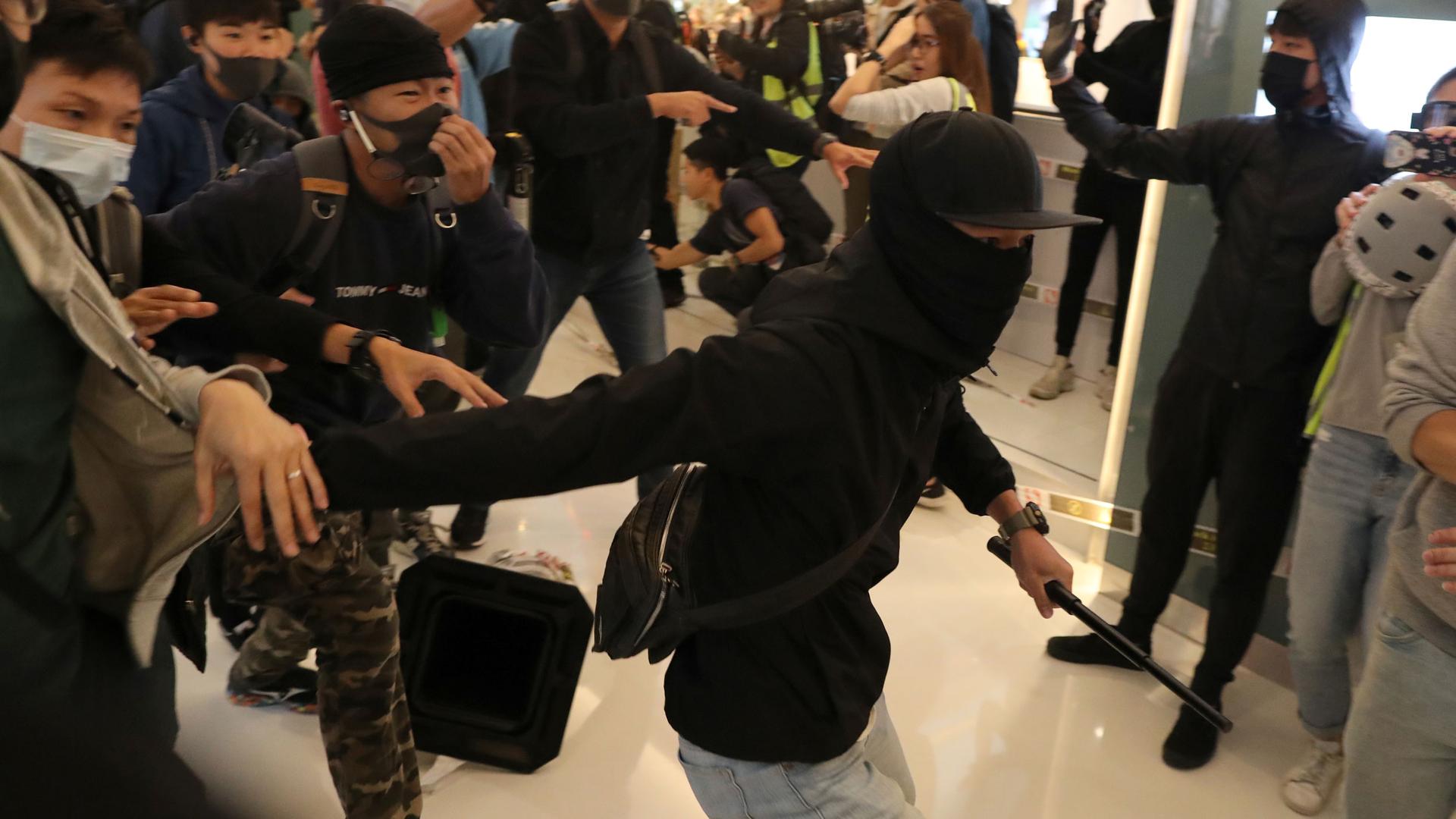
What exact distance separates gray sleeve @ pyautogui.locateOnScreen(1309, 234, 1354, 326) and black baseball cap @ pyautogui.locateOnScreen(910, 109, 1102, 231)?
4.97ft

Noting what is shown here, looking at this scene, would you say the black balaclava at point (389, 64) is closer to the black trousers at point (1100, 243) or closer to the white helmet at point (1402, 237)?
the white helmet at point (1402, 237)

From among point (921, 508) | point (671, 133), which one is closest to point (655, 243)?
point (671, 133)

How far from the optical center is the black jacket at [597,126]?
11.5 feet

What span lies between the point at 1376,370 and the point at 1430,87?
2.42 ft

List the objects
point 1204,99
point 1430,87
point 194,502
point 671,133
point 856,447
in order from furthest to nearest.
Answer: point 671,133, point 1204,99, point 1430,87, point 194,502, point 856,447

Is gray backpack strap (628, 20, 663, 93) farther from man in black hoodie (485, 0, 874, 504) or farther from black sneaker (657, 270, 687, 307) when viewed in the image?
black sneaker (657, 270, 687, 307)

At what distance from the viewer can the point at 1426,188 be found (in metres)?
2.52

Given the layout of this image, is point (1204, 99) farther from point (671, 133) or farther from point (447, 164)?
point (671, 133)

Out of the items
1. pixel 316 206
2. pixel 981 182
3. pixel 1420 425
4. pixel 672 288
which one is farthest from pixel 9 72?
pixel 672 288

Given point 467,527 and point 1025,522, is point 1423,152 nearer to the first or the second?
point 1025,522

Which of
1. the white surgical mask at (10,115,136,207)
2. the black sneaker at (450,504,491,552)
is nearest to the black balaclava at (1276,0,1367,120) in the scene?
the white surgical mask at (10,115,136,207)

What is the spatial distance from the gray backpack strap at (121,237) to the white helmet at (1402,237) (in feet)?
8.07

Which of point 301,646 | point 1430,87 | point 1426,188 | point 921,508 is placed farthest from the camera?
point 921,508

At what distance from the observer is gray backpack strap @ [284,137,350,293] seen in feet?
7.60
